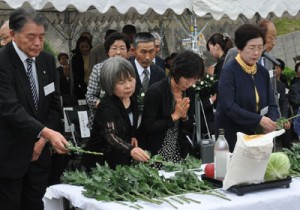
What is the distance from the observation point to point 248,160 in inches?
100

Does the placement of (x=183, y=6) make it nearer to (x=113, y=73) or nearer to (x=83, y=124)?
(x=83, y=124)

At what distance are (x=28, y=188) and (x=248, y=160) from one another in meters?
1.49

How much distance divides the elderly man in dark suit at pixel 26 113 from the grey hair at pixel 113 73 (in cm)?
33

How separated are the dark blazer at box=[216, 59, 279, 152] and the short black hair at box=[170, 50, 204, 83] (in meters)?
0.25

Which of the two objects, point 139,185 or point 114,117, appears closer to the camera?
point 139,185

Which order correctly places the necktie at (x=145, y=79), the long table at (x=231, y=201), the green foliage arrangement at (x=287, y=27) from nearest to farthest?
the long table at (x=231, y=201)
the necktie at (x=145, y=79)
the green foliage arrangement at (x=287, y=27)

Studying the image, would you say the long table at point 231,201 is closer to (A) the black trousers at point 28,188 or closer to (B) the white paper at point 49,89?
(A) the black trousers at point 28,188

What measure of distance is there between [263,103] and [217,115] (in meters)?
0.36

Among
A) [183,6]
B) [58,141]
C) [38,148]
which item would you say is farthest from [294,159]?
[183,6]

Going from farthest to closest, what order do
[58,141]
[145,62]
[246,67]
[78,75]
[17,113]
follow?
[78,75] < [145,62] < [246,67] < [17,113] < [58,141]

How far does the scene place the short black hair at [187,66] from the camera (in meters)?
3.75

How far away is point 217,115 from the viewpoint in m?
4.20

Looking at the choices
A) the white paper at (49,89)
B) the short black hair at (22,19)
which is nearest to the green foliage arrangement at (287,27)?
the white paper at (49,89)

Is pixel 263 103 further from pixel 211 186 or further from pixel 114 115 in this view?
pixel 211 186
